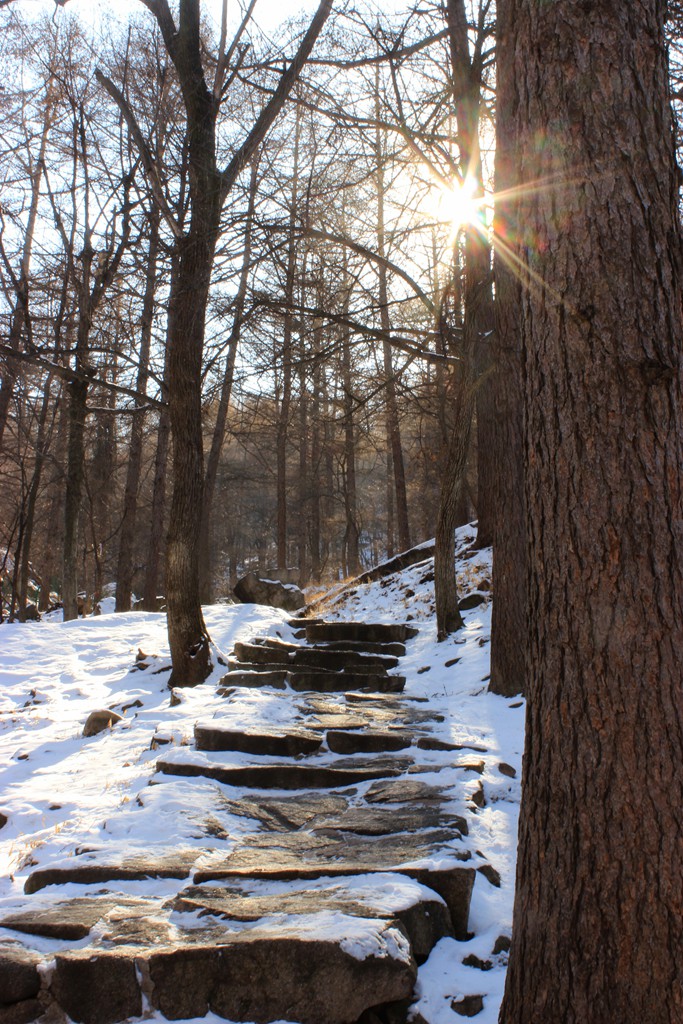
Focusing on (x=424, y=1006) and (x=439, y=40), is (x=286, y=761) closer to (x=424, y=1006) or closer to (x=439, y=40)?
(x=424, y=1006)

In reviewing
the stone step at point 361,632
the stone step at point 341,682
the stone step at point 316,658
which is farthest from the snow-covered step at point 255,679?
the stone step at point 361,632

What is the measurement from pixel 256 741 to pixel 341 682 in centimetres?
227

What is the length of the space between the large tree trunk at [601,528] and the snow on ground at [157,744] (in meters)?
0.76

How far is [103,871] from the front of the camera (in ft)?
10.6

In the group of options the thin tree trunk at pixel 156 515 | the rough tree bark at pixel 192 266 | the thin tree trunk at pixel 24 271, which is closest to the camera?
the rough tree bark at pixel 192 266

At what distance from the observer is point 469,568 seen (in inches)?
422

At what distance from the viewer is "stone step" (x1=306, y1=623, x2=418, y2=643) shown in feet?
30.3

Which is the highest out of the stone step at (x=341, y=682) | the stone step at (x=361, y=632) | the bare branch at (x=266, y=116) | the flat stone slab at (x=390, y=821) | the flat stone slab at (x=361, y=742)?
the bare branch at (x=266, y=116)

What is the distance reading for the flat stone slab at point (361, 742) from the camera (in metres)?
4.98

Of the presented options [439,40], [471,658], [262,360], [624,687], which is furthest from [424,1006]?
[439,40]

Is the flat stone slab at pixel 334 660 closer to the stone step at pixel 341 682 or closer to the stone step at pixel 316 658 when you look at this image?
the stone step at pixel 316 658

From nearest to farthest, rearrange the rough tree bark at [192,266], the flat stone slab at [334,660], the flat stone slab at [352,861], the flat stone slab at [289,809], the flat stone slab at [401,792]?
the flat stone slab at [352,861], the flat stone slab at [289,809], the flat stone slab at [401,792], the rough tree bark at [192,266], the flat stone slab at [334,660]

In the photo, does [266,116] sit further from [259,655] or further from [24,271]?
[24,271]

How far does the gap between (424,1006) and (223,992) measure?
0.68 metres
